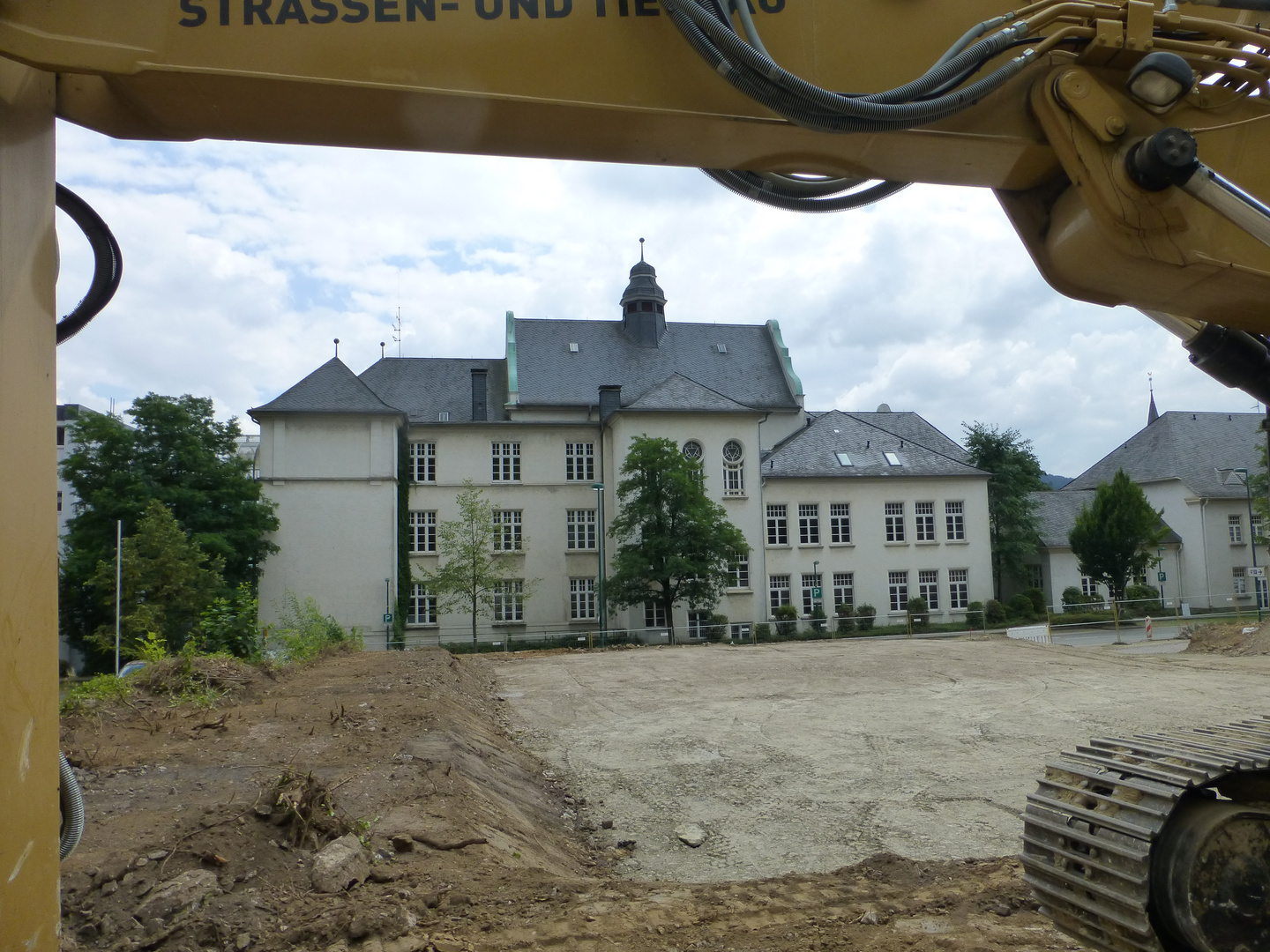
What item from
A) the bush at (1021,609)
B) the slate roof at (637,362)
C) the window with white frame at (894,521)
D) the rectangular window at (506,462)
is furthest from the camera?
the slate roof at (637,362)

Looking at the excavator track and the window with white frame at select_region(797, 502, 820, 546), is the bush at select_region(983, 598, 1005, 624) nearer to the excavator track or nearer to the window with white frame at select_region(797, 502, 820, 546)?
the window with white frame at select_region(797, 502, 820, 546)

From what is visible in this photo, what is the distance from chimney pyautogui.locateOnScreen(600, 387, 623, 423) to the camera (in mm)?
46000

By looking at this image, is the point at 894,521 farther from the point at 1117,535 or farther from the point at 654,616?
the point at 654,616

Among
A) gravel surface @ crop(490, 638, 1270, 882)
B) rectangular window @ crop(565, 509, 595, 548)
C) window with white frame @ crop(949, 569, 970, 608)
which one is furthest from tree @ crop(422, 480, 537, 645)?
window with white frame @ crop(949, 569, 970, 608)

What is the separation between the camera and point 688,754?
1213cm

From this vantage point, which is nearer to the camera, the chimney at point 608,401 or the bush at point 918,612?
the bush at point 918,612

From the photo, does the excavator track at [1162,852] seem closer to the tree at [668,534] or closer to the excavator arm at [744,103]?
the excavator arm at [744,103]

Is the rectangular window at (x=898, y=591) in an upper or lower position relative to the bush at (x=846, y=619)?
upper

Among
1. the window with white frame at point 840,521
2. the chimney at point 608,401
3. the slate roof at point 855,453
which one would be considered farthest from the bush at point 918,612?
the chimney at point 608,401

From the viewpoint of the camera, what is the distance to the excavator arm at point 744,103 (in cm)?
297

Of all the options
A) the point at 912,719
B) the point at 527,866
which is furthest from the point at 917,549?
the point at 527,866

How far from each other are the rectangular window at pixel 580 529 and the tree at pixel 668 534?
19.1ft

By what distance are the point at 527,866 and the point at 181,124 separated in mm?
5171

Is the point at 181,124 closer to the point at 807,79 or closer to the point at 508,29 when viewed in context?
the point at 508,29
